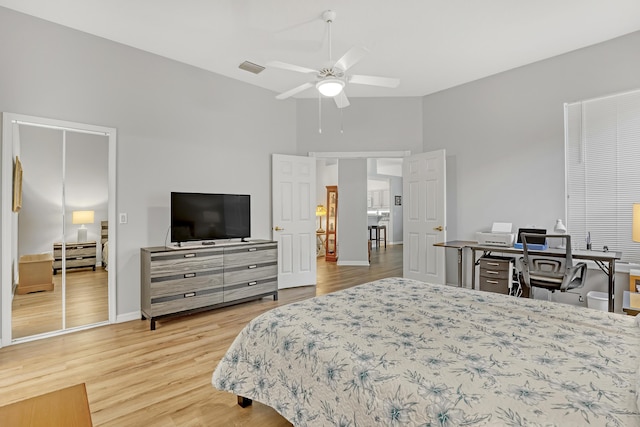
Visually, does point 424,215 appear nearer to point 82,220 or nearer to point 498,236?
point 498,236

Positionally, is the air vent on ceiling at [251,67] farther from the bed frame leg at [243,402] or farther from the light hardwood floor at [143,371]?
the bed frame leg at [243,402]

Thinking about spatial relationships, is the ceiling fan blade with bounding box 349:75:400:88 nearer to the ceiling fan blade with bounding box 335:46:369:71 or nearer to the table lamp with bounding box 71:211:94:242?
the ceiling fan blade with bounding box 335:46:369:71

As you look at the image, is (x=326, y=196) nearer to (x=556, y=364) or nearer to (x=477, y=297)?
(x=477, y=297)

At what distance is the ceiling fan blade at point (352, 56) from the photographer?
2.45 metres

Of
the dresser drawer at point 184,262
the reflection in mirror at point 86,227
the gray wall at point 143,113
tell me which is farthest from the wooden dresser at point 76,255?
the dresser drawer at point 184,262

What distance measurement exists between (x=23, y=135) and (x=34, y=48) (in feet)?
2.72

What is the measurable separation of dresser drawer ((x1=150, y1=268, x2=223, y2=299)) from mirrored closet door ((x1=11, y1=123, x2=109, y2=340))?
0.64 metres

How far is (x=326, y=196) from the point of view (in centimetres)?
960

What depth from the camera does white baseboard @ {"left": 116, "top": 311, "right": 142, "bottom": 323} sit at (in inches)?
142

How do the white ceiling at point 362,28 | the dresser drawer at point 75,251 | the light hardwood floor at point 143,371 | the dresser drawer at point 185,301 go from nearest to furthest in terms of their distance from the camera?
the light hardwood floor at point 143,371
the white ceiling at point 362,28
the dresser drawer at point 75,251
the dresser drawer at point 185,301

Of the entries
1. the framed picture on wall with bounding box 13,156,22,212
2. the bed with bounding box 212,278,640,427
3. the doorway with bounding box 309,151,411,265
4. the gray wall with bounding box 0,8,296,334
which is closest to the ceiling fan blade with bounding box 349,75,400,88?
the bed with bounding box 212,278,640,427

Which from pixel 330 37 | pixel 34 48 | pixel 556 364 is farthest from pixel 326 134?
pixel 556 364

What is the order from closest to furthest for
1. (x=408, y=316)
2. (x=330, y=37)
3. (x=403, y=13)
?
(x=408, y=316)
(x=403, y=13)
(x=330, y=37)

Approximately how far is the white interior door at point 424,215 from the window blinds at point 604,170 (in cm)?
148
